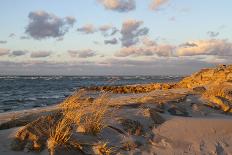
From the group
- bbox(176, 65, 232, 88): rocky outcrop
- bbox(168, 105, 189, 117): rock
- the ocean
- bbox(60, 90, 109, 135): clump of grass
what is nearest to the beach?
bbox(60, 90, 109, 135): clump of grass

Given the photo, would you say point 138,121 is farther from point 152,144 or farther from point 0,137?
point 0,137

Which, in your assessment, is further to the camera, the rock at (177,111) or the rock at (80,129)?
the rock at (177,111)

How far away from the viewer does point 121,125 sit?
30.8 feet

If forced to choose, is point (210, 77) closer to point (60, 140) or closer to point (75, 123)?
point (75, 123)

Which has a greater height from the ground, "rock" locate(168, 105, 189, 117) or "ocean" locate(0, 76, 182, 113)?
"rock" locate(168, 105, 189, 117)

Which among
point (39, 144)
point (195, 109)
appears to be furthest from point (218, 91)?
point (39, 144)

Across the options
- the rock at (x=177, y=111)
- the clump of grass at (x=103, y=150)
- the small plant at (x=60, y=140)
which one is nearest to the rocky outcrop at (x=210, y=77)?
the rock at (x=177, y=111)

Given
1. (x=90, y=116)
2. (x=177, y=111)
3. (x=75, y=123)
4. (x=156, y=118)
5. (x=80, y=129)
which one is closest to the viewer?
(x=80, y=129)

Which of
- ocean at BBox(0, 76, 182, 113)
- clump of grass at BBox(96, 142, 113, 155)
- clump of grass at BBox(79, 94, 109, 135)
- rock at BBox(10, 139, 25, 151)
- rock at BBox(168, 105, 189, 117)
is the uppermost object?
clump of grass at BBox(79, 94, 109, 135)

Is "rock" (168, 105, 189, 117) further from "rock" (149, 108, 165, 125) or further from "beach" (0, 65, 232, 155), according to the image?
"rock" (149, 108, 165, 125)

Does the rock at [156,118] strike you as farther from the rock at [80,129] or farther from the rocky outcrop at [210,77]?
the rocky outcrop at [210,77]

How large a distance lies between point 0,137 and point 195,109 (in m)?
7.26

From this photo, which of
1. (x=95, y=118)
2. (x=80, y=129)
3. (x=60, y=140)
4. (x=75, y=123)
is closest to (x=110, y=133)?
(x=95, y=118)

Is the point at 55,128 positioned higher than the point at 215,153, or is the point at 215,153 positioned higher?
the point at 55,128
